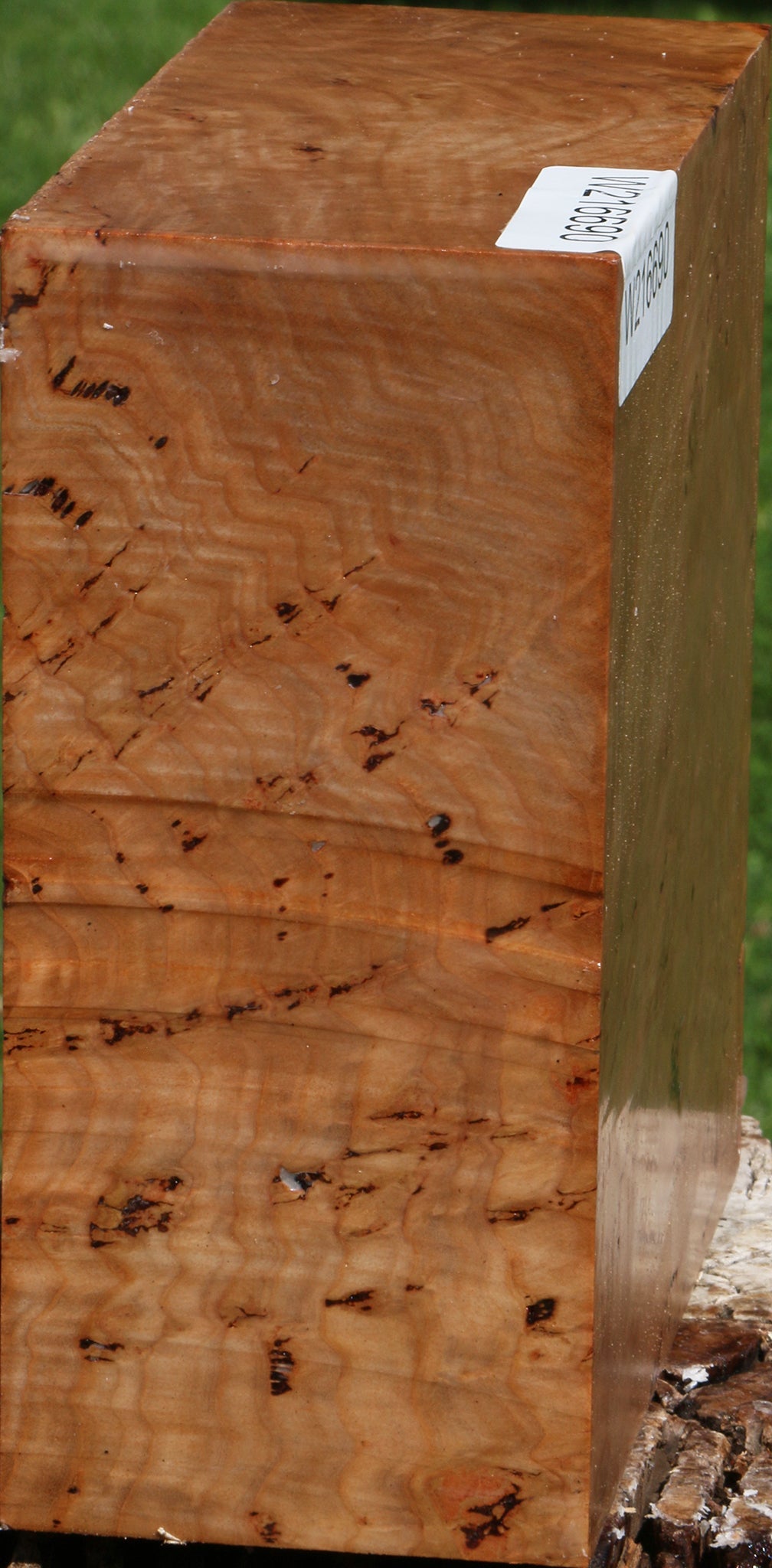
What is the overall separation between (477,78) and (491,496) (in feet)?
1.67

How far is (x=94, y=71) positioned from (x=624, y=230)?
5851 millimetres

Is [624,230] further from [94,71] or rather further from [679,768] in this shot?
[94,71]

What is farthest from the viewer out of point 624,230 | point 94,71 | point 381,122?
point 94,71

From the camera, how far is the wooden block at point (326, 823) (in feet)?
4.45

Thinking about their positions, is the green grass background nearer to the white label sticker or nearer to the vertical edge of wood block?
the vertical edge of wood block

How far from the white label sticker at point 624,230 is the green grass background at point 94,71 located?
3.58 metres

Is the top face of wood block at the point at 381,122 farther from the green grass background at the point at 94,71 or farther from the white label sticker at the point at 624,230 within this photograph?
the green grass background at the point at 94,71

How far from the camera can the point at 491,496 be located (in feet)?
4.44

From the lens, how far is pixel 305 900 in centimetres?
144

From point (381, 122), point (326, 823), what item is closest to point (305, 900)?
point (326, 823)

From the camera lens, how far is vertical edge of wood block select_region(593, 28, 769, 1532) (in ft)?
4.90

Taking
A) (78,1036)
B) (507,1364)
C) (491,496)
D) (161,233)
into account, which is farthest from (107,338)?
(507,1364)

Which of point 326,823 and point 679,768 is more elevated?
point 326,823

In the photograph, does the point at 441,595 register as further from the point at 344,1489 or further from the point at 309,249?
the point at 344,1489
